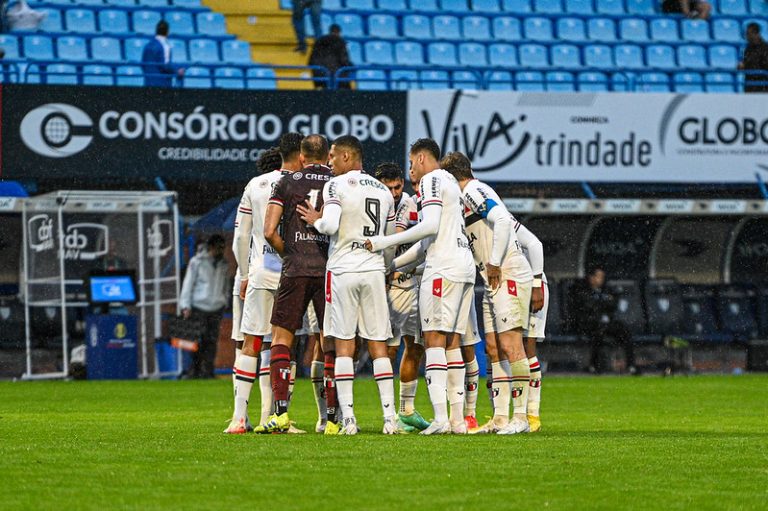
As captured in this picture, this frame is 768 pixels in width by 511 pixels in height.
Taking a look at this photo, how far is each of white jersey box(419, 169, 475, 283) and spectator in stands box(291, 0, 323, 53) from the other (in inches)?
599

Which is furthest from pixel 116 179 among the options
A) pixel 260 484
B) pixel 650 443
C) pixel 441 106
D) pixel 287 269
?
pixel 260 484

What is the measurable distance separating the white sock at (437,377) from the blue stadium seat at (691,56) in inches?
692

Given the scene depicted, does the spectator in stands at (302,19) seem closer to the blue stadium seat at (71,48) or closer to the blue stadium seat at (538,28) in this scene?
the blue stadium seat at (71,48)

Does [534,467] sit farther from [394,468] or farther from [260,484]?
[260,484]

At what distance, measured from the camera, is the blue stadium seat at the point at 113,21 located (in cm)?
2530

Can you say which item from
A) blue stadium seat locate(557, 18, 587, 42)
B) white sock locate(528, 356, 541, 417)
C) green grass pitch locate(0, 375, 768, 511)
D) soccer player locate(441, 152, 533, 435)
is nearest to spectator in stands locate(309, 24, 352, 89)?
blue stadium seat locate(557, 18, 587, 42)

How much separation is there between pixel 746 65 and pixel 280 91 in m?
7.61

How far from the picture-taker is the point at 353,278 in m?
10.4

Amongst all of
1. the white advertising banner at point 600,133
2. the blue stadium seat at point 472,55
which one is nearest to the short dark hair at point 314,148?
the white advertising banner at point 600,133

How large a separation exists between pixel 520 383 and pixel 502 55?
1575 cm

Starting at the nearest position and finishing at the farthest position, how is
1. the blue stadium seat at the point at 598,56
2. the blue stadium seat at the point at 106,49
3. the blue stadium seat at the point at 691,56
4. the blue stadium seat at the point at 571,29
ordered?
the blue stadium seat at the point at 106,49
the blue stadium seat at the point at 598,56
the blue stadium seat at the point at 691,56
the blue stadium seat at the point at 571,29

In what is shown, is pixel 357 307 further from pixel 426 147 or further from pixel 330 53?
pixel 330 53

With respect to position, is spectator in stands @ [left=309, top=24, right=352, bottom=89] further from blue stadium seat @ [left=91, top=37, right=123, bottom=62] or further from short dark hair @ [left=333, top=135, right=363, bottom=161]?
short dark hair @ [left=333, top=135, right=363, bottom=161]

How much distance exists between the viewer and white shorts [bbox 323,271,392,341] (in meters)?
10.4
